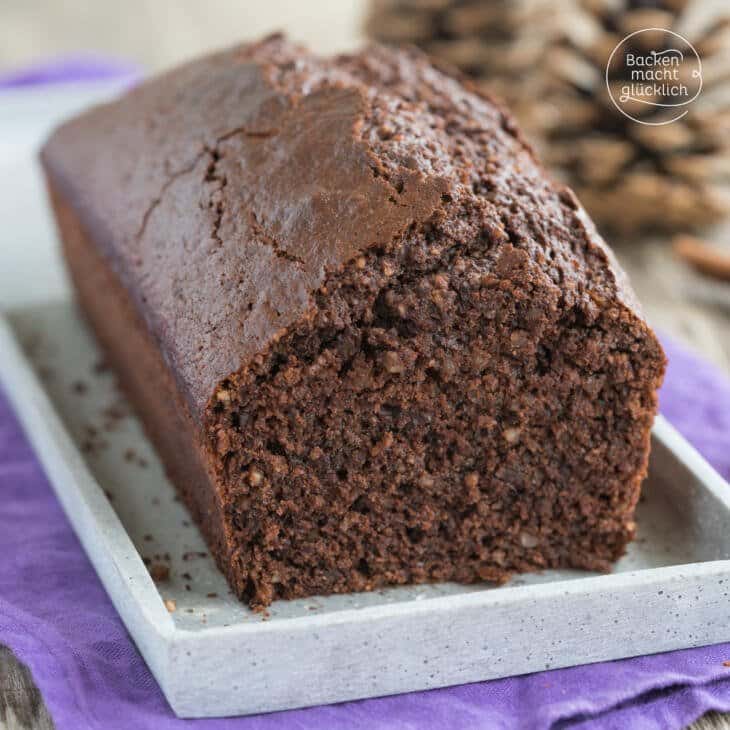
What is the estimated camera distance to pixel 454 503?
7.98 ft

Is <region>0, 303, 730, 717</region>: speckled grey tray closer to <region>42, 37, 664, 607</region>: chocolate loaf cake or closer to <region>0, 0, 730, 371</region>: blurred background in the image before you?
<region>42, 37, 664, 607</region>: chocolate loaf cake

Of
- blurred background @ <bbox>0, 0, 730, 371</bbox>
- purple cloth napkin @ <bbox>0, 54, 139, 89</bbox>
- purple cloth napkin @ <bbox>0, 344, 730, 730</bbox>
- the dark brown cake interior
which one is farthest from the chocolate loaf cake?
purple cloth napkin @ <bbox>0, 54, 139, 89</bbox>

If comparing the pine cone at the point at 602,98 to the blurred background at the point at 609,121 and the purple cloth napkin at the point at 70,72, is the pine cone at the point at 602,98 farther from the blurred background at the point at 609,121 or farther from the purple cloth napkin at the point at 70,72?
the purple cloth napkin at the point at 70,72

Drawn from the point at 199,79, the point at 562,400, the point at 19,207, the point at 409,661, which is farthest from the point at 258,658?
the point at 19,207

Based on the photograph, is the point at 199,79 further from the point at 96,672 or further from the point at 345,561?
the point at 96,672

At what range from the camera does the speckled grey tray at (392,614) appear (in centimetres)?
206

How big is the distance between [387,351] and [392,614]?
19.5 inches

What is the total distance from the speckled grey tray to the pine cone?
186 centimetres

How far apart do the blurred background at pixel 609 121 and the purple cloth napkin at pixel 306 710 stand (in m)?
1.76

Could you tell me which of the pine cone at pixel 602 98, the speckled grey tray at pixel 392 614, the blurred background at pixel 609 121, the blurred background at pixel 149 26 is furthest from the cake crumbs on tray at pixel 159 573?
the blurred background at pixel 149 26

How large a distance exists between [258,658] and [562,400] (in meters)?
0.80

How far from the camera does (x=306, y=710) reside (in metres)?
2.14

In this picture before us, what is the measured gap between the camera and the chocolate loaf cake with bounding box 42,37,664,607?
2.20 m

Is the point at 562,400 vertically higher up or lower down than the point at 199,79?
lower down
